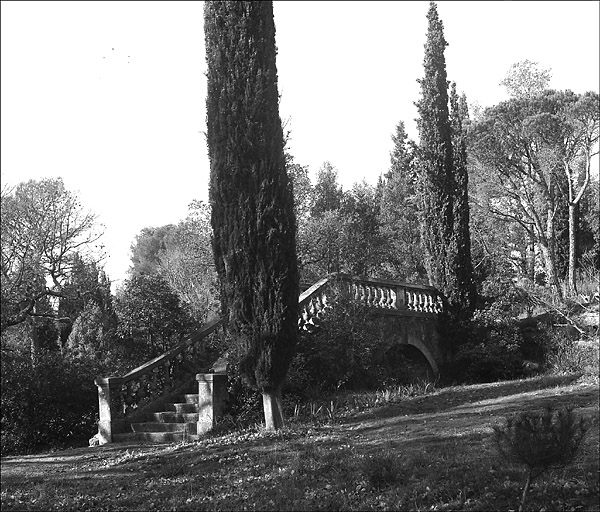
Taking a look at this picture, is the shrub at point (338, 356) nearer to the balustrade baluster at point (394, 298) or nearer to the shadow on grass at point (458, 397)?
the shadow on grass at point (458, 397)

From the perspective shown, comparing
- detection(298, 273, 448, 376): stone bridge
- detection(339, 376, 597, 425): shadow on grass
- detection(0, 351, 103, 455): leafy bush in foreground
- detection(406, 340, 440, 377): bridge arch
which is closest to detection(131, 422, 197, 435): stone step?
detection(0, 351, 103, 455): leafy bush in foreground

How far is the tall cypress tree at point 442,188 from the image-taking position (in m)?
18.0

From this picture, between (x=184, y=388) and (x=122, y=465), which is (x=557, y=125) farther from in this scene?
(x=122, y=465)

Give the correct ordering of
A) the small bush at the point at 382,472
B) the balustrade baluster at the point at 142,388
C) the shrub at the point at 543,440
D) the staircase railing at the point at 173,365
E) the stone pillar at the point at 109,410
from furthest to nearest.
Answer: the balustrade baluster at the point at 142,388, the staircase railing at the point at 173,365, the stone pillar at the point at 109,410, the small bush at the point at 382,472, the shrub at the point at 543,440

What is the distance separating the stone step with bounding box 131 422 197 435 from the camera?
36.6ft

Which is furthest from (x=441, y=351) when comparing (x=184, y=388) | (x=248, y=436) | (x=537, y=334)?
(x=248, y=436)

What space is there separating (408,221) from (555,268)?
20.0 feet

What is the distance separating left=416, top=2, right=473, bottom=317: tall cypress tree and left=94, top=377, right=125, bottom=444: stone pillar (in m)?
9.31

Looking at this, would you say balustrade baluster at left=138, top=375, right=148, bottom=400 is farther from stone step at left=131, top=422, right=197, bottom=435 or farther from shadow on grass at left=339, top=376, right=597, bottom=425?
shadow on grass at left=339, top=376, right=597, bottom=425

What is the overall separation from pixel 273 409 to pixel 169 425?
2091mm

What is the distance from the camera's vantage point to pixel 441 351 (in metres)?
17.8

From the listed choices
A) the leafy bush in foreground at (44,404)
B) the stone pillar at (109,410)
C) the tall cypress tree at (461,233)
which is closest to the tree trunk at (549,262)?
the tall cypress tree at (461,233)

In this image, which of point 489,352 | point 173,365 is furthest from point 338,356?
point 489,352

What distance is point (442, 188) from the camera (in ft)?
60.1
